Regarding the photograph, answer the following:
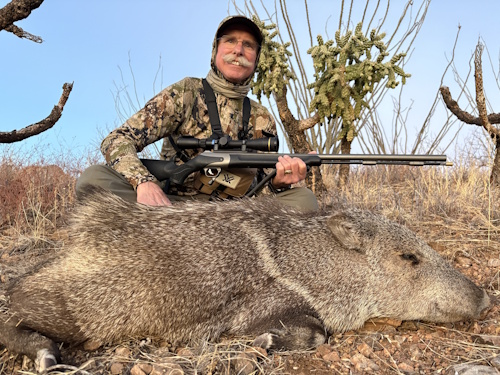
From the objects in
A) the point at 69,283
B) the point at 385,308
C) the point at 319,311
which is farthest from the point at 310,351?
the point at 69,283

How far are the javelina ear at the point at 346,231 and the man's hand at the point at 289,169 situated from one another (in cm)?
105

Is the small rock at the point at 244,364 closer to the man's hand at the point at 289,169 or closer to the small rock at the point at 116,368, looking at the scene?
the small rock at the point at 116,368

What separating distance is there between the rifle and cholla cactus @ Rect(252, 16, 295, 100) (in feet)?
10.6

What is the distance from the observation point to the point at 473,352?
7.64 ft

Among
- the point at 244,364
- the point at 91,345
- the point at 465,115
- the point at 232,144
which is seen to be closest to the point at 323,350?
the point at 244,364

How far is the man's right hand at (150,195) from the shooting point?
10.6 feet

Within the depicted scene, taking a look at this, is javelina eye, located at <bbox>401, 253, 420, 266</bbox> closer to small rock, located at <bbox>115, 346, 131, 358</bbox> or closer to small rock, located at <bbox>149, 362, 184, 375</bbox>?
small rock, located at <bbox>149, 362, 184, 375</bbox>

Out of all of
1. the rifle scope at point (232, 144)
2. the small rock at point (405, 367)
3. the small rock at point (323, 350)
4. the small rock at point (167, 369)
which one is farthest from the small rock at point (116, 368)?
the rifle scope at point (232, 144)

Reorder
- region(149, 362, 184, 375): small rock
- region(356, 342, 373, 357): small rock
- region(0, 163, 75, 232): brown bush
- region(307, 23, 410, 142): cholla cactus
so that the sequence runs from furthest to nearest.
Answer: region(307, 23, 410, 142): cholla cactus < region(0, 163, 75, 232): brown bush < region(356, 342, 373, 357): small rock < region(149, 362, 184, 375): small rock

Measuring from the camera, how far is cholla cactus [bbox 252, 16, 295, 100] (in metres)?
6.94

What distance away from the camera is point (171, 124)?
4.25 metres

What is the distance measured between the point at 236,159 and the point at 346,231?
4.21 feet

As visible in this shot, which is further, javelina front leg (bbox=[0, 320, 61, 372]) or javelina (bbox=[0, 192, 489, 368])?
javelina (bbox=[0, 192, 489, 368])

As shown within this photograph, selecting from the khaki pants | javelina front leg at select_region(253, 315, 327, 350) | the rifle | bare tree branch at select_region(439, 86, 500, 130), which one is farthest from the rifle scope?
bare tree branch at select_region(439, 86, 500, 130)
